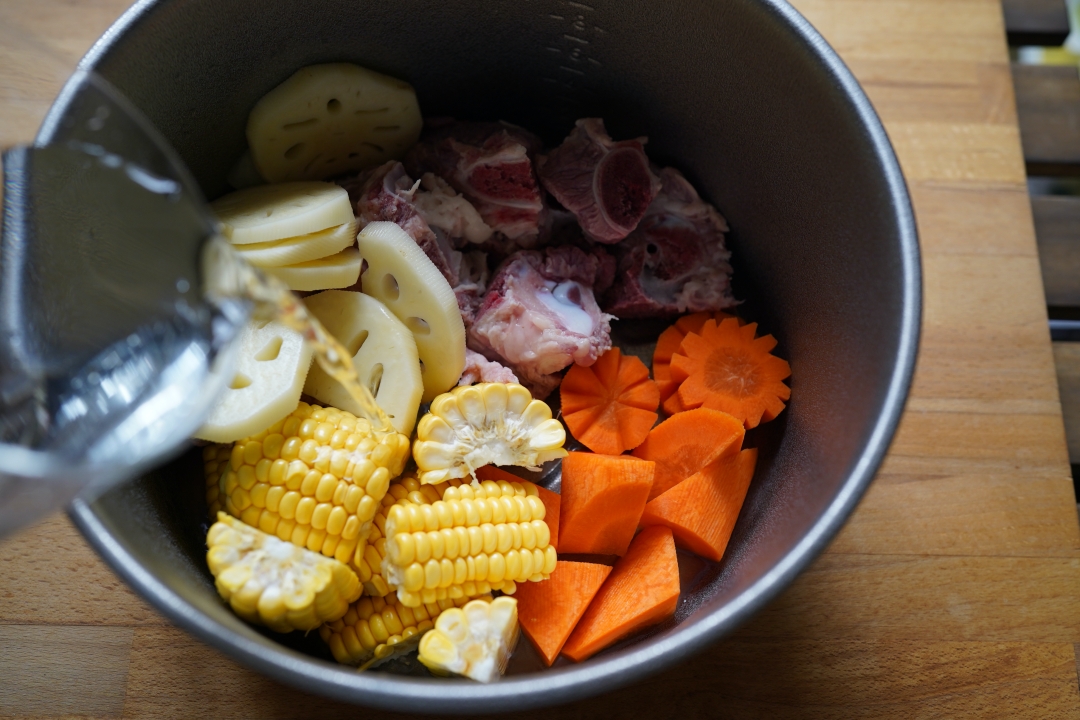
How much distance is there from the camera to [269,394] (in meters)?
1.25

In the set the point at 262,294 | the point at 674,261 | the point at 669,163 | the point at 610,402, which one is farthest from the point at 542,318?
the point at 262,294

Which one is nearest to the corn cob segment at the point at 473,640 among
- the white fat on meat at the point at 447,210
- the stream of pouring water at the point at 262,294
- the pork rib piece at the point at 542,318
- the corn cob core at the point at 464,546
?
the corn cob core at the point at 464,546

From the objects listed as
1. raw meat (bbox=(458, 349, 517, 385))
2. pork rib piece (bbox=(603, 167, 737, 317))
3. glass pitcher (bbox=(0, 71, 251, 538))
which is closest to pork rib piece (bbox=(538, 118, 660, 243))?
pork rib piece (bbox=(603, 167, 737, 317))

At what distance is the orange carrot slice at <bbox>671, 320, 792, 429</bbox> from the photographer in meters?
1.50

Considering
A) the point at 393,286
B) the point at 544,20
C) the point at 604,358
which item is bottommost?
the point at 604,358

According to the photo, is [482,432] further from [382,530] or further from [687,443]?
[687,443]

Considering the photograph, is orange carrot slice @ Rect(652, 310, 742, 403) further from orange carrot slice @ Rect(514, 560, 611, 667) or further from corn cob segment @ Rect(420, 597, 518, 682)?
corn cob segment @ Rect(420, 597, 518, 682)

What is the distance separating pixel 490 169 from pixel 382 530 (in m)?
0.70

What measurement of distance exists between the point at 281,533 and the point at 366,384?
30 centimetres

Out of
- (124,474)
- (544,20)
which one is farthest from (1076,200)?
(124,474)

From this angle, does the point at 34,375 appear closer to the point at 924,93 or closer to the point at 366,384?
the point at 366,384

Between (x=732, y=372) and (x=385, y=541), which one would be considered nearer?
(x=385, y=541)

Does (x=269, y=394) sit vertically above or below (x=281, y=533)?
above

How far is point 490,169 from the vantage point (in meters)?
1.56
